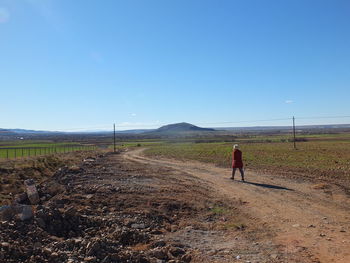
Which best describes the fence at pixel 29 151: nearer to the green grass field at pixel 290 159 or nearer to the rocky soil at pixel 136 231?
the green grass field at pixel 290 159

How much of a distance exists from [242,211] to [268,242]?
7.88ft

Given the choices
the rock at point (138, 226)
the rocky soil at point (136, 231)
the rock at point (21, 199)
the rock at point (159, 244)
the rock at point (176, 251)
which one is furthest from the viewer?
the rock at point (21, 199)

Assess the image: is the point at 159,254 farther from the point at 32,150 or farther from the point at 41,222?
the point at 32,150

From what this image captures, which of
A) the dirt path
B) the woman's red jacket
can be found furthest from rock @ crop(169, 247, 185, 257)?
the woman's red jacket

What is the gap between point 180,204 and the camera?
29.8ft

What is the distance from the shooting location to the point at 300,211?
8.23 metres

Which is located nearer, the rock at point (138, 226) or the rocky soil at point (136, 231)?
the rocky soil at point (136, 231)

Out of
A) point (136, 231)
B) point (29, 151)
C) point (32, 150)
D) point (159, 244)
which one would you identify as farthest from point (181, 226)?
point (32, 150)

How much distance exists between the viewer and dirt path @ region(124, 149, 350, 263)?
577cm

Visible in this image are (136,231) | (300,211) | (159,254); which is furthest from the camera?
(300,211)

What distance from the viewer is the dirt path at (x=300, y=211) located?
18.9ft

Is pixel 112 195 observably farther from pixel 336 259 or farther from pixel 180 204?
pixel 336 259

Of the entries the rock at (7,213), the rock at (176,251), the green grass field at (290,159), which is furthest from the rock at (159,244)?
the green grass field at (290,159)

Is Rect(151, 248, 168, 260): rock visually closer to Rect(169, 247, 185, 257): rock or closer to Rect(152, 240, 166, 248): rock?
Rect(169, 247, 185, 257): rock
